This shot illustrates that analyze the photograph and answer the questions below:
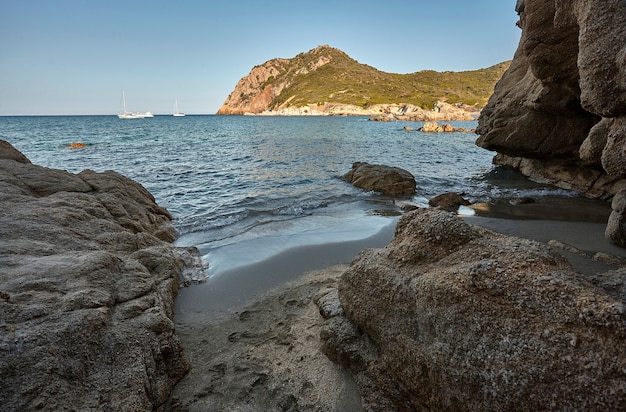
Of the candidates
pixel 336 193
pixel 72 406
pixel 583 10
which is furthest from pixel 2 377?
pixel 336 193

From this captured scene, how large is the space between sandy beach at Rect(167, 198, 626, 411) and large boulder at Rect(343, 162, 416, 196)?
7399 millimetres

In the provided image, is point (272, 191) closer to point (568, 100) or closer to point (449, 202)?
point (449, 202)

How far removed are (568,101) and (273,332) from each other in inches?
555

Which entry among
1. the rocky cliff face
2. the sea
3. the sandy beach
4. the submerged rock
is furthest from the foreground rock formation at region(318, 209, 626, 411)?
the submerged rock

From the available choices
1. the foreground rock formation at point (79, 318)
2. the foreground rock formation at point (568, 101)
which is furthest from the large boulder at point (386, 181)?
the foreground rock formation at point (79, 318)

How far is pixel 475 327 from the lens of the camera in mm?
2926

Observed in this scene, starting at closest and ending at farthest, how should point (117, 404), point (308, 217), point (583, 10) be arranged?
point (117, 404), point (583, 10), point (308, 217)

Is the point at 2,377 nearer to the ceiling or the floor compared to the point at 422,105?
nearer to the floor

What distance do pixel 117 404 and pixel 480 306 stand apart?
138 inches

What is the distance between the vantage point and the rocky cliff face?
560 cm

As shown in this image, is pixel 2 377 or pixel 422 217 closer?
pixel 2 377

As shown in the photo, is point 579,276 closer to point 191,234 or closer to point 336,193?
point 191,234

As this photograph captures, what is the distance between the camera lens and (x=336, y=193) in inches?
663

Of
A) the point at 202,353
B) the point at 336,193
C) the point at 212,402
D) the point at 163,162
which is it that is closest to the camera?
the point at 212,402
